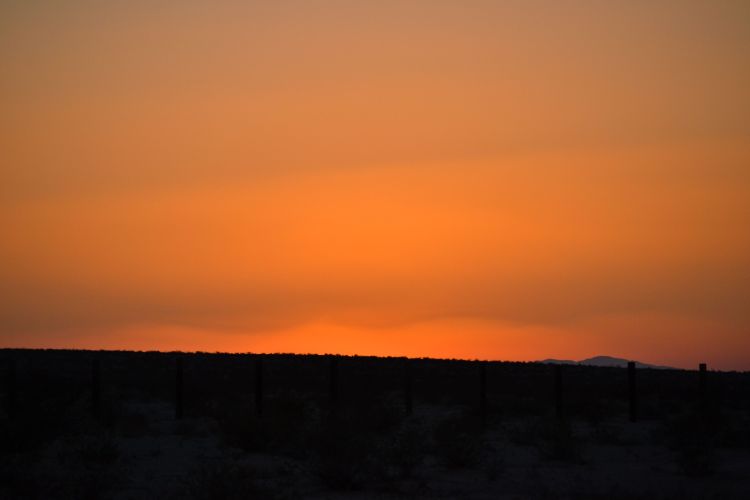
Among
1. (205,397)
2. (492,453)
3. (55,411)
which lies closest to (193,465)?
(55,411)

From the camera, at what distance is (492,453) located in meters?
23.1

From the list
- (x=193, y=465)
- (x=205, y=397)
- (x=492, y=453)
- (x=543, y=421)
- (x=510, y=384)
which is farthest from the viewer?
(x=510, y=384)

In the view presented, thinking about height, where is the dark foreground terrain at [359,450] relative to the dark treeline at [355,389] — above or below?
below

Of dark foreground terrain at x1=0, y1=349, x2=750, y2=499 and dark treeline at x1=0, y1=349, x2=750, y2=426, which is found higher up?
dark treeline at x1=0, y1=349, x2=750, y2=426

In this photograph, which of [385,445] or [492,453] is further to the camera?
[492,453]

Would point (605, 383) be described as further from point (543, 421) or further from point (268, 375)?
point (543, 421)

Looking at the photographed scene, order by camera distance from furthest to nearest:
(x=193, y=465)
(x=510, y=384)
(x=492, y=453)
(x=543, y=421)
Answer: (x=510, y=384) → (x=543, y=421) → (x=492, y=453) → (x=193, y=465)

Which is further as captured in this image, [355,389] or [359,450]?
[355,389]

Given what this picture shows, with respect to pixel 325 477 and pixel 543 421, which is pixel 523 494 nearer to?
pixel 325 477

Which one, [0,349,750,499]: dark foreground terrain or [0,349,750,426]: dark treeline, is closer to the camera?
[0,349,750,499]: dark foreground terrain

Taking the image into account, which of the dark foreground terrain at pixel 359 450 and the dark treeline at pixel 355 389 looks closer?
the dark foreground terrain at pixel 359 450

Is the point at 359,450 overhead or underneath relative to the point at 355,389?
underneath

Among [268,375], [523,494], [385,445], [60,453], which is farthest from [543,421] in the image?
[268,375]

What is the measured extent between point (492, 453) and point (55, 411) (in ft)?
34.6
